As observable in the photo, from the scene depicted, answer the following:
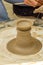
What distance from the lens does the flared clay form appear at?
119cm

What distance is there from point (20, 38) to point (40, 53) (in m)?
0.19

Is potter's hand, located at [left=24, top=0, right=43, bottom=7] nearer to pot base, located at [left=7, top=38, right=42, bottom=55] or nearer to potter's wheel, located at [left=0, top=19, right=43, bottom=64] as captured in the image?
potter's wheel, located at [left=0, top=19, right=43, bottom=64]

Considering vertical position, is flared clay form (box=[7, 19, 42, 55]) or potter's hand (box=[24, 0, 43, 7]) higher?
potter's hand (box=[24, 0, 43, 7])

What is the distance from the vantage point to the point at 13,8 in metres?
2.12

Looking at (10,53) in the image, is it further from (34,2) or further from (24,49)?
(34,2)

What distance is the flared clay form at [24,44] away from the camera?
119 centimetres

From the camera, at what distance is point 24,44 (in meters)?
1.27

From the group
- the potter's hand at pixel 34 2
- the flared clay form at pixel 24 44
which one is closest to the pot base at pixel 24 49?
the flared clay form at pixel 24 44

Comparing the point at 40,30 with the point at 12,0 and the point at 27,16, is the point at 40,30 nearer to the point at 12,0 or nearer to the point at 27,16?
the point at 27,16

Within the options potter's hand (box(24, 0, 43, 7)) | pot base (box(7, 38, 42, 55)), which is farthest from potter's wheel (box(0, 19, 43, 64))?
potter's hand (box(24, 0, 43, 7))

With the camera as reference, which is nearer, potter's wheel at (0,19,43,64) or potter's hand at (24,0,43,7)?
potter's wheel at (0,19,43,64)

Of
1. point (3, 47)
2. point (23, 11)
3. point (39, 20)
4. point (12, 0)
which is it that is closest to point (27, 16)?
point (23, 11)

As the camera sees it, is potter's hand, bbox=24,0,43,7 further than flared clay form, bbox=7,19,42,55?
Yes

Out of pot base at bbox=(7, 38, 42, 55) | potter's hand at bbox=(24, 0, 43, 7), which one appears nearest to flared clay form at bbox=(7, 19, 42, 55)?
pot base at bbox=(7, 38, 42, 55)
